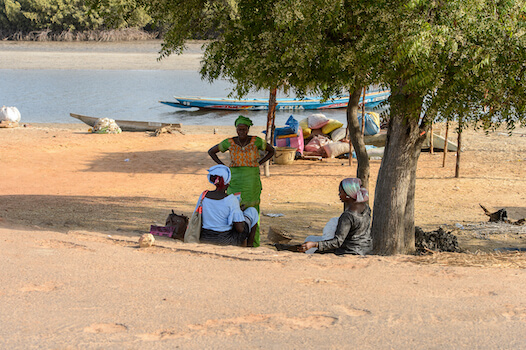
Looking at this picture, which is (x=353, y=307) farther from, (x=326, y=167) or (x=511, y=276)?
(x=326, y=167)

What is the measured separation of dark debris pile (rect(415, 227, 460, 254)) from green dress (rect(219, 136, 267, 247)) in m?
2.16

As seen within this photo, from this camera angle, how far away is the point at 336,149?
46.9ft

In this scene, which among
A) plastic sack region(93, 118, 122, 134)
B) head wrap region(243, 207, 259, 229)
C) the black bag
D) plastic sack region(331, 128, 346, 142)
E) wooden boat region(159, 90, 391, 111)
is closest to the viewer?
head wrap region(243, 207, 259, 229)

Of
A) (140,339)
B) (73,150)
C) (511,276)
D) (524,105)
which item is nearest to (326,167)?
(73,150)

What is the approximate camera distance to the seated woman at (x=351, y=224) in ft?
15.9

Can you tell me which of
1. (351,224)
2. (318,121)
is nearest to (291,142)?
(318,121)

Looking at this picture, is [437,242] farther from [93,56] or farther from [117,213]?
A: [93,56]

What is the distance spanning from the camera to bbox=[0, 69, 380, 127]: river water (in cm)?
2900

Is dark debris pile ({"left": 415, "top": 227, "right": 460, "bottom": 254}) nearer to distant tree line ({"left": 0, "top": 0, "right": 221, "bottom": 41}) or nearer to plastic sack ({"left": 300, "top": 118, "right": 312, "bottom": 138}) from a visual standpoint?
plastic sack ({"left": 300, "top": 118, "right": 312, "bottom": 138})

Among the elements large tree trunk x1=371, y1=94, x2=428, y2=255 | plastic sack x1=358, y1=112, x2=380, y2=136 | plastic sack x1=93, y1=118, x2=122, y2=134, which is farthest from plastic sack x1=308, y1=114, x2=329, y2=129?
large tree trunk x1=371, y1=94, x2=428, y2=255

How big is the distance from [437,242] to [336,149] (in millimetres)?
7533

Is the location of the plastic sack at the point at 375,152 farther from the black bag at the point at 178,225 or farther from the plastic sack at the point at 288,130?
the black bag at the point at 178,225

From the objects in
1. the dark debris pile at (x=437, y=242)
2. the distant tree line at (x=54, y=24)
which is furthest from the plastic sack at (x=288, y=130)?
the distant tree line at (x=54, y=24)

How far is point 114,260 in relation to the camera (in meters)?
4.45
